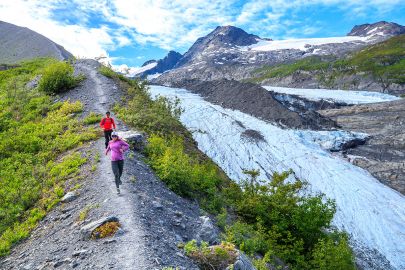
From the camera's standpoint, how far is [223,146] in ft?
141

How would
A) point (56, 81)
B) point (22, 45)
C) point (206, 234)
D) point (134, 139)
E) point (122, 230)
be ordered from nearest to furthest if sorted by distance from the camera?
point (122, 230), point (206, 234), point (134, 139), point (56, 81), point (22, 45)

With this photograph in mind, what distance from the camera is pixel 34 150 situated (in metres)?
15.3

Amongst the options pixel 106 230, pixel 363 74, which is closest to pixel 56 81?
pixel 106 230

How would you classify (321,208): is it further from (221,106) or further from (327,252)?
(221,106)

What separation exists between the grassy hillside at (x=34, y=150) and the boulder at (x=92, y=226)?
2372 millimetres

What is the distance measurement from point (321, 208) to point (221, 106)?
4151 cm

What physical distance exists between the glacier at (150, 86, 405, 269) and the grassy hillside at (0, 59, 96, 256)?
11798mm

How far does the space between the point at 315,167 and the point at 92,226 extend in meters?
35.0

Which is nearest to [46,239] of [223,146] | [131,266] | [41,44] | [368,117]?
[131,266]

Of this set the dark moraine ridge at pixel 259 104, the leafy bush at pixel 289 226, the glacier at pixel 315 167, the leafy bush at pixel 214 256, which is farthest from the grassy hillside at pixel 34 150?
the dark moraine ridge at pixel 259 104

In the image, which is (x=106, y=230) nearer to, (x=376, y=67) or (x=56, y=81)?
(x=56, y=81)

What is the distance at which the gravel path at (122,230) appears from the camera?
715 centimetres

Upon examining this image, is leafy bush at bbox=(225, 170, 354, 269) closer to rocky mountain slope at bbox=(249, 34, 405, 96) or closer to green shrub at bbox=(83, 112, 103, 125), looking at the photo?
green shrub at bbox=(83, 112, 103, 125)

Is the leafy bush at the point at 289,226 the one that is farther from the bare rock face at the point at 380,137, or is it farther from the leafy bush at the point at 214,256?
the bare rock face at the point at 380,137
